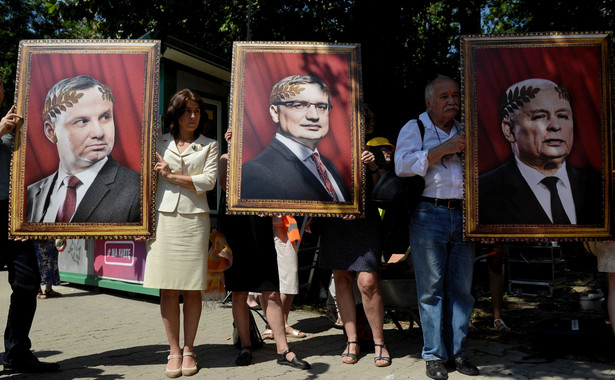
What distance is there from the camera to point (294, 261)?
172 inches

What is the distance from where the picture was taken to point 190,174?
4020 mm

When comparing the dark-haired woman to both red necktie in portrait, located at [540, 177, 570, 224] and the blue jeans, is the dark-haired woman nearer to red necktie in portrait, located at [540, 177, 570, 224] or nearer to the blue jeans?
the blue jeans

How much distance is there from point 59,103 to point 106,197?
79cm

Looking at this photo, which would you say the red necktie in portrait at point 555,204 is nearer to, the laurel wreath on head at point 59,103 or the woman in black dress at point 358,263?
the woman in black dress at point 358,263

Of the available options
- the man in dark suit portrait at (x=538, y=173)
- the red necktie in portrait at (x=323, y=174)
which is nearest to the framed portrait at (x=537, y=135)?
the man in dark suit portrait at (x=538, y=173)

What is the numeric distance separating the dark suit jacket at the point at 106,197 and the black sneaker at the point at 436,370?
2.41 m

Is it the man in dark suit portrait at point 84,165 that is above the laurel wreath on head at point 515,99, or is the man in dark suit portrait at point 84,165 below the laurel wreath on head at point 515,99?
below

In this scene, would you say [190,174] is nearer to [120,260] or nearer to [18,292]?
[18,292]

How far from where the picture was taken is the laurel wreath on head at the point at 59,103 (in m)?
3.90

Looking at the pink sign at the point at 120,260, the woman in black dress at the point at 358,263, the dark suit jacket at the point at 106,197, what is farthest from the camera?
the pink sign at the point at 120,260

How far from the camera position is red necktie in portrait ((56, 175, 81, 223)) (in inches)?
151

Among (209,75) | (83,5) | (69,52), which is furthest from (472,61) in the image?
(83,5)

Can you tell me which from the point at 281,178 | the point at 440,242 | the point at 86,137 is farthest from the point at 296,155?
the point at 86,137

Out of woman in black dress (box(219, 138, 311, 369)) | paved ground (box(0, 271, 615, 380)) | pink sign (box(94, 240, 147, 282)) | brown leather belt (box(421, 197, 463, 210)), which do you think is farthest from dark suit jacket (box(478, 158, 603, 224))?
pink sign (box(94, 240, 147, 282))
